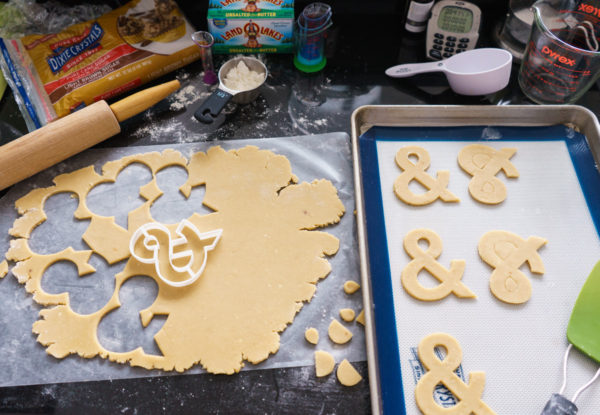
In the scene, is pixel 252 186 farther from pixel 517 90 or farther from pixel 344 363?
pixel 517 90

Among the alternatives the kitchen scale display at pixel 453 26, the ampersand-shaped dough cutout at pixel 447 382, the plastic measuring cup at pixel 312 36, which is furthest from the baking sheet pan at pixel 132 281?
the kitchen scale display at pixel 453 26

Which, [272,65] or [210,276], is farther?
[272,65]

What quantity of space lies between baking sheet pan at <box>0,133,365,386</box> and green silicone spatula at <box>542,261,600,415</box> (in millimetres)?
321

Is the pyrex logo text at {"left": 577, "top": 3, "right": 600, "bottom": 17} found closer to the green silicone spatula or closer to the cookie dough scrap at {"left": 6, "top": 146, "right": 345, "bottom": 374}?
the green silicone spatula

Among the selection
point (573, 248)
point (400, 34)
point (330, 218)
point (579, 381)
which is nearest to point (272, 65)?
point (400, 34)

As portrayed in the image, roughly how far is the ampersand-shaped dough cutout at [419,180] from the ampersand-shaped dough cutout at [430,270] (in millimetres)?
78

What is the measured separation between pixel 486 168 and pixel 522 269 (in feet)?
0.77

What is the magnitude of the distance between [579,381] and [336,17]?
3.41ft

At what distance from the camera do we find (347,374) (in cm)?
79

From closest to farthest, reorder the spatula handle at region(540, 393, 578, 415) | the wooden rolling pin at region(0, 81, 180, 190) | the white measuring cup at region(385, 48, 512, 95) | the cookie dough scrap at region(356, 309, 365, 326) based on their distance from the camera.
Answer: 1. the spatula handle at region(540, 393, 578, 415)
2. the cookie dough scrap at region(356, 309, 365, 326)
3. the wooden rolling pin at region(0, 81, 180, 190)
4. the white measuring cup at region(385, 48, 512, 95)

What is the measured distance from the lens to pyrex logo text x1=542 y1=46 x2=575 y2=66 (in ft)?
3.28

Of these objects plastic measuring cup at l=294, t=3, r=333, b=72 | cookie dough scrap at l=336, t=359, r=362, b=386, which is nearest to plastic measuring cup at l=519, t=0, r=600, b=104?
plastic measuring cup at l=294, t=3, r=333, b=72

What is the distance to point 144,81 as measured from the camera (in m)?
1.14

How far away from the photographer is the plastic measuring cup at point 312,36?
3.66ft
